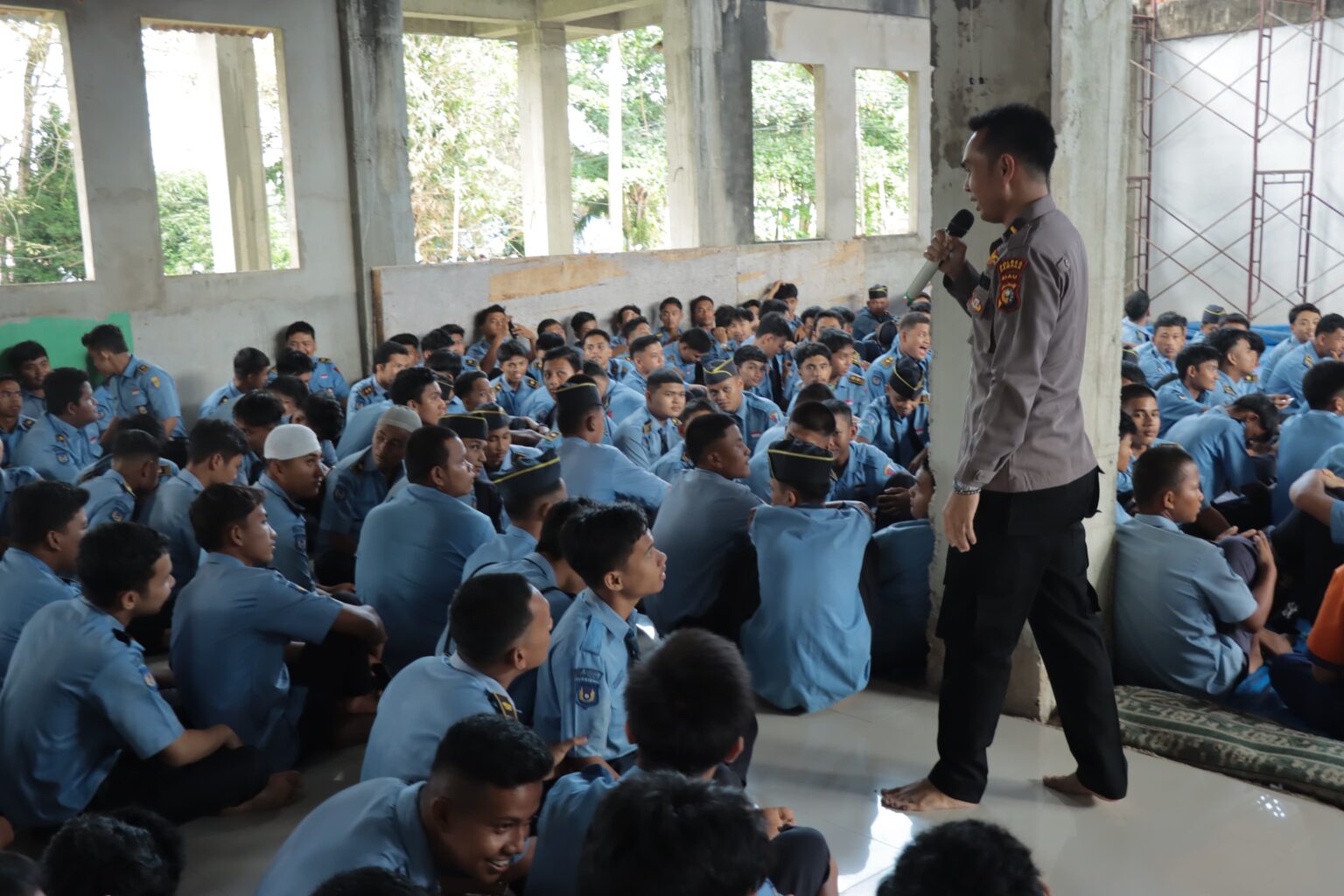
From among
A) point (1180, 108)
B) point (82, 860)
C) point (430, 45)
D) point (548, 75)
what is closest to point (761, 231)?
point (430, 45)

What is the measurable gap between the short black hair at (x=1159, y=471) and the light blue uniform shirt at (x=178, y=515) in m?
3.19

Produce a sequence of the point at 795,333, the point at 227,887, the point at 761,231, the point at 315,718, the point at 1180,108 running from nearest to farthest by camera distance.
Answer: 1. the point at 227,887
2. the point at 315,718
3. the point at 795,333
4. the point at 1180,108
5. the point at 761,231

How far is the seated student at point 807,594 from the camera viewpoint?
12.0 feet

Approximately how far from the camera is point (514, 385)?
293 inches

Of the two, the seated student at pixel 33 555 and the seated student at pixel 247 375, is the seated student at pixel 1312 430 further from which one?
the seated student at pixel 247 375

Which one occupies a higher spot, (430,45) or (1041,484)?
(430,45)

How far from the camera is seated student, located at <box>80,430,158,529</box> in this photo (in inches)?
169

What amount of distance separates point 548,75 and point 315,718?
31.5 feet

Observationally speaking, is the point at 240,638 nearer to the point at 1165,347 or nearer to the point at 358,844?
the point at 358,844

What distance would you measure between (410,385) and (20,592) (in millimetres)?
2183

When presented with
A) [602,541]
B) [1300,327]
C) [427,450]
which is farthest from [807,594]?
[1300,327]

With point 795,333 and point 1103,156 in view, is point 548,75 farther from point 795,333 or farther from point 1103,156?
point 1103,156

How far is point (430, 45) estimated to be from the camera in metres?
17.1

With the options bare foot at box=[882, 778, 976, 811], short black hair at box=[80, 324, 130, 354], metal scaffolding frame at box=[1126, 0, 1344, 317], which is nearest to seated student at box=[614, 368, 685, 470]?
bare foot at box=[882, 778, 976, 811]
